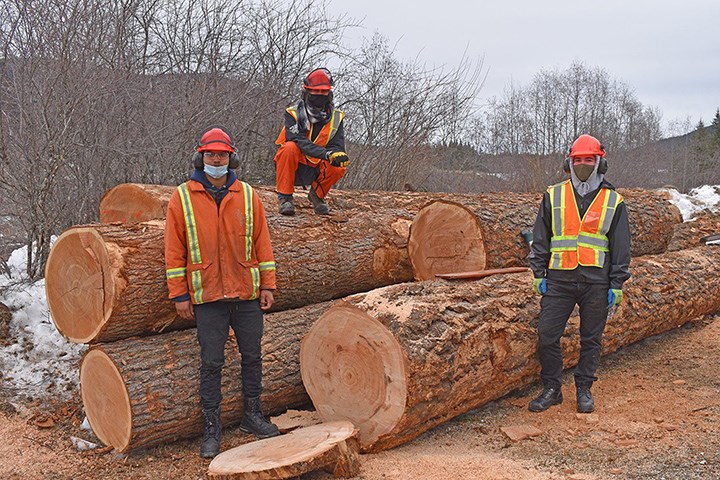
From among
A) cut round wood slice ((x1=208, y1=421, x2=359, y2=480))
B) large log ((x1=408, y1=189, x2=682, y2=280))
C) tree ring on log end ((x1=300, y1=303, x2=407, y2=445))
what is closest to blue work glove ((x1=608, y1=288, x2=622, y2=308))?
large log ((x1=408, y1=189, x2=682, y2=280))

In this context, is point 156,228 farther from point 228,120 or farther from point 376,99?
point 376,99

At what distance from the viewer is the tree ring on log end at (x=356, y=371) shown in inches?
157

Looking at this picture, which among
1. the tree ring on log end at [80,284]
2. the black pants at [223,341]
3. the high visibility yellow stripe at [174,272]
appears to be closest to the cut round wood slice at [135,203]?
Result: the tree ring on log end at [80,284]

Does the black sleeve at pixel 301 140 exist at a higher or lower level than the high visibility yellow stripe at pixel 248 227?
higher

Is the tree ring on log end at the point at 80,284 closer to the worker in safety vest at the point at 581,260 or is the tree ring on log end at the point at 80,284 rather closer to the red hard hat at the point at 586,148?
the worker in safety vest at the point at 581,260

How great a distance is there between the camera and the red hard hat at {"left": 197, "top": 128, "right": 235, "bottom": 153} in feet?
13.7

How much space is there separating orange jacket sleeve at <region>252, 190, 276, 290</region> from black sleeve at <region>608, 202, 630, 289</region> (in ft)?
8.31

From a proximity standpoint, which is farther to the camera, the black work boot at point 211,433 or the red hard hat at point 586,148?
the red hard hat at point 586,148

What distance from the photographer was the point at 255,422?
174 inches

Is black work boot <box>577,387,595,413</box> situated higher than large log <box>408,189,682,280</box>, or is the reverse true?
large log <box>408,189,682,280</box>

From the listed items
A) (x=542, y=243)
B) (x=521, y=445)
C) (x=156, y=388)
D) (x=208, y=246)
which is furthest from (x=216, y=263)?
(x=542, y=243)

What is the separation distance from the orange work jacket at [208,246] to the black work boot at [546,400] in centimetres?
231

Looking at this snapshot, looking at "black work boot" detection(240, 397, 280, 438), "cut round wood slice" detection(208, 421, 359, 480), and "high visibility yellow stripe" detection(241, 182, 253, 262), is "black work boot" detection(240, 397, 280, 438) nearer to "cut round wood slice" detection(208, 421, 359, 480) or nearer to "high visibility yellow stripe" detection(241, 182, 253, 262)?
"cut round wood slice" detection(208, 421, 359, 480)

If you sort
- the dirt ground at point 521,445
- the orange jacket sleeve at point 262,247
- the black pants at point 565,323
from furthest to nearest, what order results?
the black pants at point 565,323 < the orange jacket sleeve at point 262,247 < the dirt ground at point 521,445
